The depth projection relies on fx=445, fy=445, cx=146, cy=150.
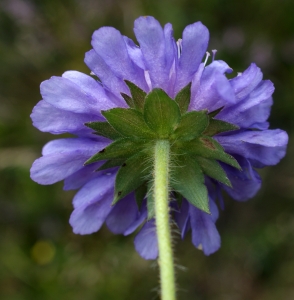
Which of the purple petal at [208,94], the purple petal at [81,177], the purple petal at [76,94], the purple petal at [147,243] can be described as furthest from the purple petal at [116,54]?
the purple petal at [147,243]

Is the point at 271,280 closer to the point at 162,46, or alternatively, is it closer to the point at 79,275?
the point at 79,275

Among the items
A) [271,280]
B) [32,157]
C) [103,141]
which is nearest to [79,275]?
[32,157]

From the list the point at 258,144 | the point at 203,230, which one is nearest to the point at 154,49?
the point at 258,144

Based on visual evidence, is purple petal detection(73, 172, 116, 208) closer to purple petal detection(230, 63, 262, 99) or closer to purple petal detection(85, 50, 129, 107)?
purple petal detection(85, 50, 129, 107)

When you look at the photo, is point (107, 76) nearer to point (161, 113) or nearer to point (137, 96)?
point (137, 96)

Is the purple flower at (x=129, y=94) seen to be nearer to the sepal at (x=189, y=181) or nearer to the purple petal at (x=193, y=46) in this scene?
the purple petal at (x=193, y=46)

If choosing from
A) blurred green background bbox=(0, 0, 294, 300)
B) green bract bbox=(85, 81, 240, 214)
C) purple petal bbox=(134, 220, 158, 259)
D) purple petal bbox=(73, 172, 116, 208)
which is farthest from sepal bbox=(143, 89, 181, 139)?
blurred green background bbox=(0, 0, 294, 300)
